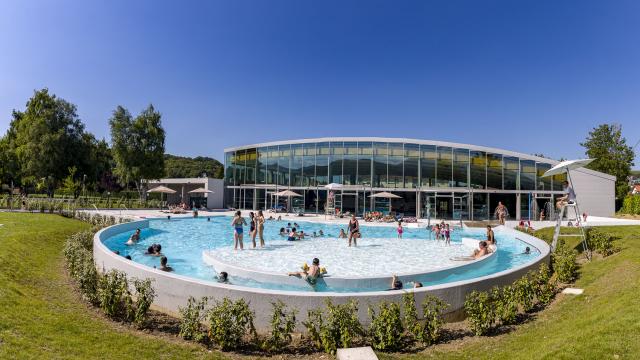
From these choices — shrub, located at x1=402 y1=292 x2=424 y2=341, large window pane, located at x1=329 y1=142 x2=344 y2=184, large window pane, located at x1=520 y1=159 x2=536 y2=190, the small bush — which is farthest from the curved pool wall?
large window pane, located at x1=329 y1=142 x2=344 y2=184

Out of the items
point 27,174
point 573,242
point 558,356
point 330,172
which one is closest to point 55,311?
point 558,356

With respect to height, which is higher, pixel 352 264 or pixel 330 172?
pixel 330 172

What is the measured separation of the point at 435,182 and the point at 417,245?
14603 mm

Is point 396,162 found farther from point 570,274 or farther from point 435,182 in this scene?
point 570,274

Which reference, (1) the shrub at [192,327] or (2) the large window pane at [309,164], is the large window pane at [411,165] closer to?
(2) the large window pane at [309,164]

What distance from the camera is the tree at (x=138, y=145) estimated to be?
3797cm

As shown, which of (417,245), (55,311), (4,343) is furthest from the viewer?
(417,245)

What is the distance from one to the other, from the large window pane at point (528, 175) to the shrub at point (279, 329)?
2949 centimetres

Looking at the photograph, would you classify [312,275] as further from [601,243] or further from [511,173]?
[511,173]

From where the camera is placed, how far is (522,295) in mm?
7305

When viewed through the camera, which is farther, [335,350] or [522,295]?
[522,295]

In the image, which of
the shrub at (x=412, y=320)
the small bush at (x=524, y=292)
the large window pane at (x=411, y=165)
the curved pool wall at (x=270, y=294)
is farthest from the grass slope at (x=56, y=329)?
the large window pane at (x=411, y=165)

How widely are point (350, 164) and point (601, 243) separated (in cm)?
2307

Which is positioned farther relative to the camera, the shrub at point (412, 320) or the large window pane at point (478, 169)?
the large window pane at point (478, 169)
